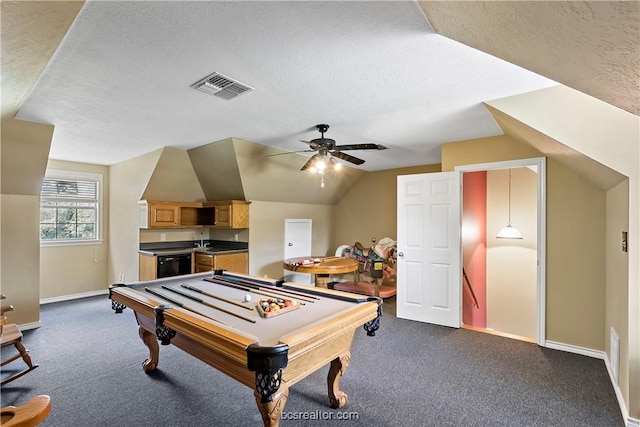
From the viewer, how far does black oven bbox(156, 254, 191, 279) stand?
508cm

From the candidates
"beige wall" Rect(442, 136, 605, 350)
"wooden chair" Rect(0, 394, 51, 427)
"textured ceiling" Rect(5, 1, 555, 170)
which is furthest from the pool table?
"beige wall" Rect(442, 136, 605, 350)

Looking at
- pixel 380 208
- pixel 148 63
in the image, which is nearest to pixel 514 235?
pixel 380 208

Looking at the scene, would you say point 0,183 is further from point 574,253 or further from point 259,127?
point 574,253

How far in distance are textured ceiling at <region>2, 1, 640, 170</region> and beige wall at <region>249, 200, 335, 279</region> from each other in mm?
2297

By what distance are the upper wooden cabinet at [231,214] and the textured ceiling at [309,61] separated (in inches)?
72.3

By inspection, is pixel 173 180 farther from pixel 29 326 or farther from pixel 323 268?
pixel 323 268

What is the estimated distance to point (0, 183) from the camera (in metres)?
3.76

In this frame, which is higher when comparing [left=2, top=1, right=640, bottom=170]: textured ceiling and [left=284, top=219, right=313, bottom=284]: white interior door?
[left=2, top=1, right=640, bottom=170]: textured ceiling

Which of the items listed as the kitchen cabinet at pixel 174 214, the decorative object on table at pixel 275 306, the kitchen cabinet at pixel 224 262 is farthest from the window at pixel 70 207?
the decorative object on table at pixel 275 306

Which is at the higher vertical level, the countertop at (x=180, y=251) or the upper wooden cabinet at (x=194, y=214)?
the upper wooden cabinet at (x=194, y=214)

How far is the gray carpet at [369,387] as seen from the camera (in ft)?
7.18

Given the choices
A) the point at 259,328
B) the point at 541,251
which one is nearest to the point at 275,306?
the point at 259,328

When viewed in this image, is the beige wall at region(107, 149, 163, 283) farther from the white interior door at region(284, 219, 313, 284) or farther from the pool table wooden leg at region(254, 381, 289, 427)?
the pool table wooden leg at region(254, 381, 289, 427)

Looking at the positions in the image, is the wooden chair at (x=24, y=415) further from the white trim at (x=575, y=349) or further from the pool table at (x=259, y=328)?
the white trim at (x=575, y=349)
